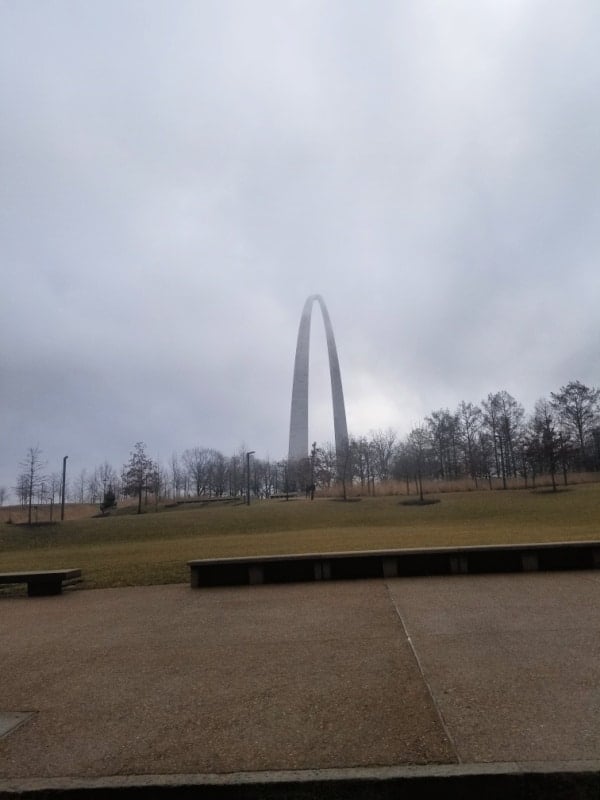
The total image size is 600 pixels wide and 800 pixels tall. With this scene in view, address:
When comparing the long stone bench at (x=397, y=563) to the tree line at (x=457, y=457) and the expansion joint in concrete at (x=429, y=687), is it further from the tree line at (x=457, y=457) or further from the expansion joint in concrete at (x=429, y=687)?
the tree line at (x=457, y=457)

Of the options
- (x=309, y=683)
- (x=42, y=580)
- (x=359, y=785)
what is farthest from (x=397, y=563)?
(x=359, y=785)

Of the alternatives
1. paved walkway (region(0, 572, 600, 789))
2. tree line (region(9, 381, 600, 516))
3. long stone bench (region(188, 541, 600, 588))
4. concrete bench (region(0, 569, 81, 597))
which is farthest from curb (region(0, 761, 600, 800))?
tree line (region(9, 381, 600, 516))

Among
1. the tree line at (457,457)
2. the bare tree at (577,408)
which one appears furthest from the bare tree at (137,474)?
the bare tree at (577,408)

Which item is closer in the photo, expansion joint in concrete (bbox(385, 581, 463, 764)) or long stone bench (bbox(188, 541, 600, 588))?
expansion joint in concrete (bbox(385, 581, 463, 764))

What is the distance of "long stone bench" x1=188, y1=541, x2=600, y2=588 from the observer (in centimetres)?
930

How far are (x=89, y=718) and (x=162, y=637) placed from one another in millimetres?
2214

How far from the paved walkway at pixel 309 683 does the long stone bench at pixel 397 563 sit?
57.0 inches

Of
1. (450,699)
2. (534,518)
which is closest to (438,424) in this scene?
(534,518)

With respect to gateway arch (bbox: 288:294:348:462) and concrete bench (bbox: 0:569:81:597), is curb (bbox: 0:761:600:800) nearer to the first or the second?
concrete bench (bbox: 0:569:81:597)

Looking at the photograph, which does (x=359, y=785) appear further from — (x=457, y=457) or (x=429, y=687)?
(x=457, y=457)

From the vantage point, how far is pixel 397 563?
945 cm

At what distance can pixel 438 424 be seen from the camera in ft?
237

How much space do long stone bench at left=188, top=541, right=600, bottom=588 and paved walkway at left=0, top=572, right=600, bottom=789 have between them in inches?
57.0

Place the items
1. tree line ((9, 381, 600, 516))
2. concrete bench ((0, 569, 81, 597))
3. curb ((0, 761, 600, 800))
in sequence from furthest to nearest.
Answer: tree line ((9, 381, 600, 516)) → concrete bench ((0, 569, 81, 597)) → curb ((0, 761, 600, 800))
